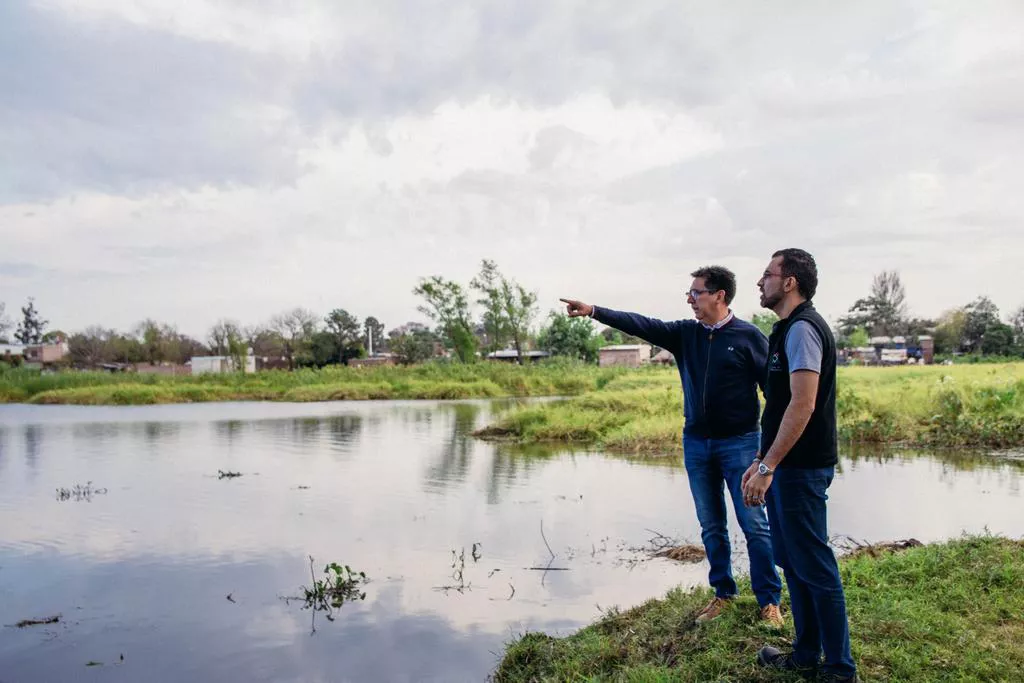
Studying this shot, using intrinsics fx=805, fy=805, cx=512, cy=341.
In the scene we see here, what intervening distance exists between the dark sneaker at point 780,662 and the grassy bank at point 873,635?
0.17ft

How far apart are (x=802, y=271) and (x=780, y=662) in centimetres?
171

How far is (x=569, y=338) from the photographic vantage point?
216ft

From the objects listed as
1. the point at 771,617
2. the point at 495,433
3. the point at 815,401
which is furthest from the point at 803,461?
the point at 495,433

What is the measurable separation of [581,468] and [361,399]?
2482 cm

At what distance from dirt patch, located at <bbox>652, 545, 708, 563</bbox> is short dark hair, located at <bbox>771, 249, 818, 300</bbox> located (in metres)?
3.72

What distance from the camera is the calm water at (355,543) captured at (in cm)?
511

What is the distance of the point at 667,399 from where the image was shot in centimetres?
1716

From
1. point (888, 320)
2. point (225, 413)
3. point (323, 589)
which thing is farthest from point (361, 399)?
point (888, 320)

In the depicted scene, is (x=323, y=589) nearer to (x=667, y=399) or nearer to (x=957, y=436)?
(x=957, y=436)

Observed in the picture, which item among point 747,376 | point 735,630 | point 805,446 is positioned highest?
point 747,376

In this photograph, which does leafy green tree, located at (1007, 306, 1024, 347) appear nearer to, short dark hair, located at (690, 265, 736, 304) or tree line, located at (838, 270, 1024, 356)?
tree line, located at (838, 270, 1024, 356)

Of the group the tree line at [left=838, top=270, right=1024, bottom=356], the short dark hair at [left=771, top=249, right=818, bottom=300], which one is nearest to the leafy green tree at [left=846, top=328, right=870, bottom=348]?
the tree line at [left=838, top=270, right=1024, bottom=356]

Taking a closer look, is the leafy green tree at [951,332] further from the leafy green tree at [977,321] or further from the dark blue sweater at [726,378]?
the dark blue sweater at [726,378]

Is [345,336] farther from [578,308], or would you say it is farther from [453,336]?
[578,308]
